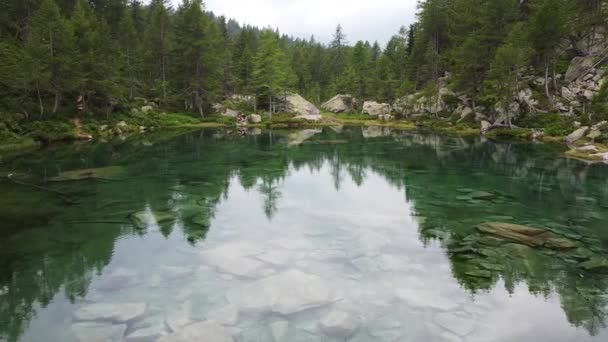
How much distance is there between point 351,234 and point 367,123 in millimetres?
61981

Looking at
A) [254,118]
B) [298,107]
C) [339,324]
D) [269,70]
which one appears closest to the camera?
[339,324]

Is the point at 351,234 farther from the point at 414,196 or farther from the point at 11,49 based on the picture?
Answer: the point at 11,49

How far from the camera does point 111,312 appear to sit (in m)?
9.36

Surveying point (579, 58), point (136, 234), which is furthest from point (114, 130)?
point (579, 58)

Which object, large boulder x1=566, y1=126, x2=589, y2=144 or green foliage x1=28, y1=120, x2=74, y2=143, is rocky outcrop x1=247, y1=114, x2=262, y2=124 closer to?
green foliage x1=28, y1=120, x2=74, y2=143

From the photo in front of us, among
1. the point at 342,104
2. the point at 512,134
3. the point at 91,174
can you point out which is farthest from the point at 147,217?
the point at 342,104

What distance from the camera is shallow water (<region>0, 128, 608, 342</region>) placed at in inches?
362

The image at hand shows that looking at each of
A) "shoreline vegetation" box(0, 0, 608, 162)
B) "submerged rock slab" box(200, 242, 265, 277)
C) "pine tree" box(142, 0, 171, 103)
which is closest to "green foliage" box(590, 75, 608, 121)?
"shoreline vegetation" box(0, 0, 608, 162)

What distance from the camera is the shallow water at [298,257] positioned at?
9.19 m

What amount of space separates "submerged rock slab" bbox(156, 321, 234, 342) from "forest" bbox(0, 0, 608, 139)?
38333 millimetres

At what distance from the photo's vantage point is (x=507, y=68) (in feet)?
159

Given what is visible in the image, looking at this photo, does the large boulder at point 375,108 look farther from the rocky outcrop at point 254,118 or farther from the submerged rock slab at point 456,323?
the submerged rock slab at point 456,323

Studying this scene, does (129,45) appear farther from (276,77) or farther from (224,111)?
(276,77)

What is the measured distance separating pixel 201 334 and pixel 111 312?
8.09 ft
